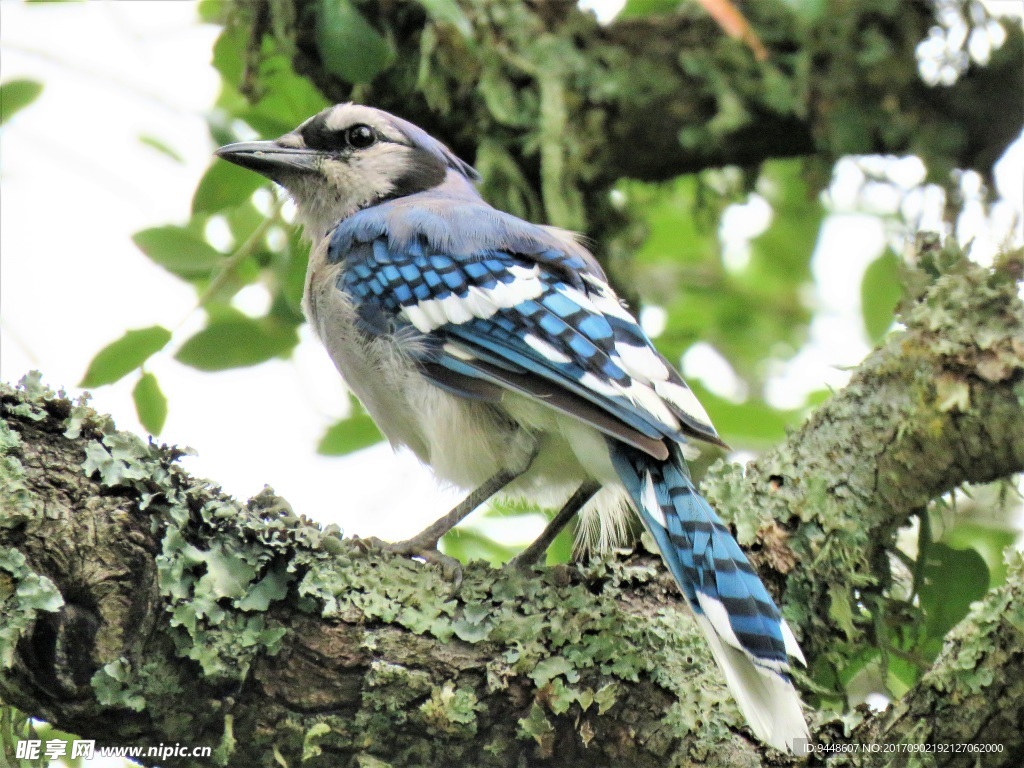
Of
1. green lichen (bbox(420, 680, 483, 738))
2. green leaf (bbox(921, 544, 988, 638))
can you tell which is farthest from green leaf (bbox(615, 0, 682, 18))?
green lichen (bbox(420, 680, 483, 738))

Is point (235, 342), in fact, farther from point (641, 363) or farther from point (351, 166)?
point (641, 363)

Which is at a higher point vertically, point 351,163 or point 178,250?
point 351,163

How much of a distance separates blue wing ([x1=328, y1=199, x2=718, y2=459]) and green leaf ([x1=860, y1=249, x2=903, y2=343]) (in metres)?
1.05

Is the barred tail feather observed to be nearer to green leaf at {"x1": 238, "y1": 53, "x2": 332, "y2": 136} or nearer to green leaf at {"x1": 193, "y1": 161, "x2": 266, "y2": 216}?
green leaf at {"x1": 193, "y1": 161, "x2": 266, "y2": 216}

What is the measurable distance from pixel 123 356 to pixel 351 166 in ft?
3.36

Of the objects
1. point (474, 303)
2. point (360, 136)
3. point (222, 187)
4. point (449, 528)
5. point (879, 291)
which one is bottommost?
point (449, 528)

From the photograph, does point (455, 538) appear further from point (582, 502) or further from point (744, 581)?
point (744, 581)

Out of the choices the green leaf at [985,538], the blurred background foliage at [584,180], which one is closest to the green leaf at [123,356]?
the blurred background foliage at [584,180]

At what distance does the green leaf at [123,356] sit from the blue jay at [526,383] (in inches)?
17.2

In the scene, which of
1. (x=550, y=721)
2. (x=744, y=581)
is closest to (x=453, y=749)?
(x=550, y=721)

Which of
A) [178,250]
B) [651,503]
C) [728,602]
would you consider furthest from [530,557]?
[178,250]

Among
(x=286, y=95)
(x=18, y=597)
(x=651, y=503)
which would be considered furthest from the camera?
(x=286, y=95)

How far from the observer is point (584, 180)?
144 inches

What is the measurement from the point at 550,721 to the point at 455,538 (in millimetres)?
1237
